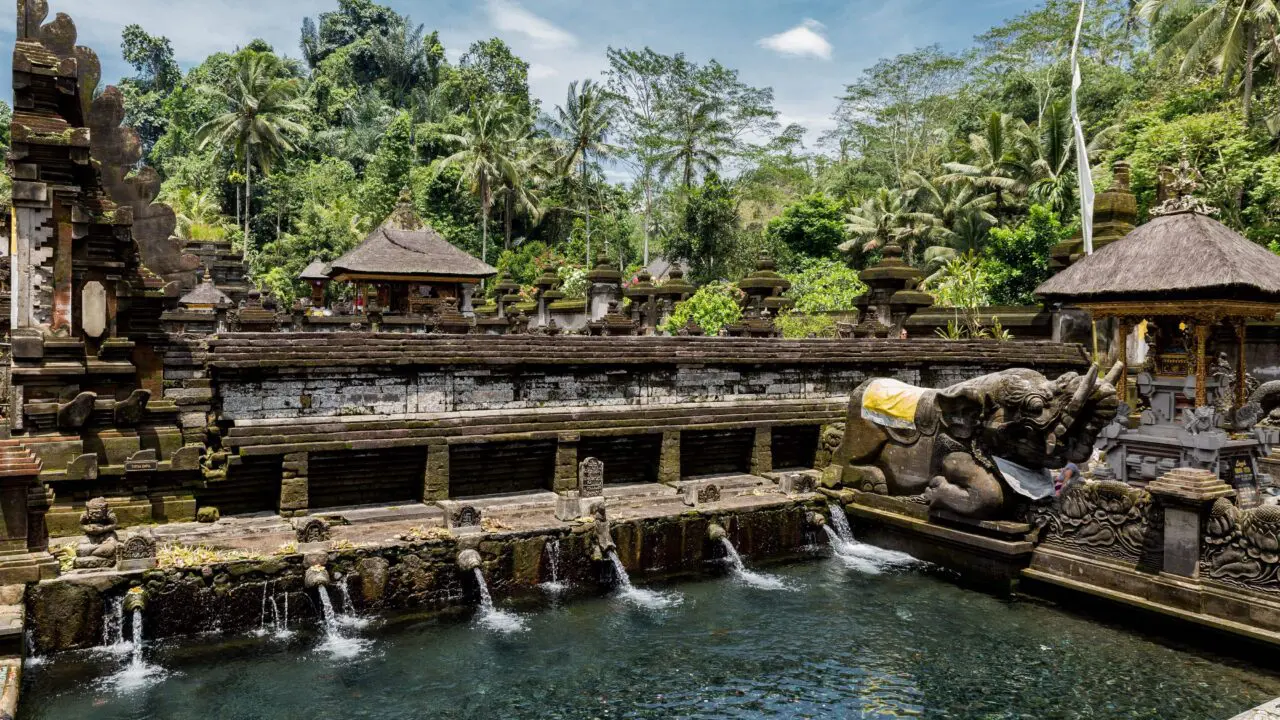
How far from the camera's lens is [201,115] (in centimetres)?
6444

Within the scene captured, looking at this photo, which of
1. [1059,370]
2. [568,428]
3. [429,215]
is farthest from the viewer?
[429,215]

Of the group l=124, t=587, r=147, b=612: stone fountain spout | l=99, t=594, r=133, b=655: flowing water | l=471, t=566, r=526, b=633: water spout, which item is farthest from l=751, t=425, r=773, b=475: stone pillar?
l=99, t=594, r=133, b=655: flowing water

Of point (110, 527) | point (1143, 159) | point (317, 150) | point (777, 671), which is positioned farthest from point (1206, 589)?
point (317, 150)

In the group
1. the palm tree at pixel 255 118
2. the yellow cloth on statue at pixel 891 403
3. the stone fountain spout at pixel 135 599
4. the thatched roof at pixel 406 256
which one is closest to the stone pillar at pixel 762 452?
the yellow cloth on statue at pixel 891 403

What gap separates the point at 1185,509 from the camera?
9141 mm

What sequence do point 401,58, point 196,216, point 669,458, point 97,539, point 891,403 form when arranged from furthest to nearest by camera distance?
point 401,58, point 196,216, point 669,458, point 891,403, point 97,539

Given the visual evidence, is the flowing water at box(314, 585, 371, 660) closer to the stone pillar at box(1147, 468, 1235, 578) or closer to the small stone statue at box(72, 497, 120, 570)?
the small stone statue at box(72, 497, 120, 570)

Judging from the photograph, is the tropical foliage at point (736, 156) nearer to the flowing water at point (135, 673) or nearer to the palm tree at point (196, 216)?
the palm tree at point (196, 216)

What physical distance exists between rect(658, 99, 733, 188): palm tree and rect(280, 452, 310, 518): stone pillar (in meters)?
38.3

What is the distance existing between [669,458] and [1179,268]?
311 inches

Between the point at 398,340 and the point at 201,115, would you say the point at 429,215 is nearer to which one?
the point at 201,115

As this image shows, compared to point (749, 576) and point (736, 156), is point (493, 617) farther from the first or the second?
point (736, 156)

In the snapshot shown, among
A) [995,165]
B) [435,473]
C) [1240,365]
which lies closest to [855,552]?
[435,473]

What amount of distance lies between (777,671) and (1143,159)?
22737 mm
